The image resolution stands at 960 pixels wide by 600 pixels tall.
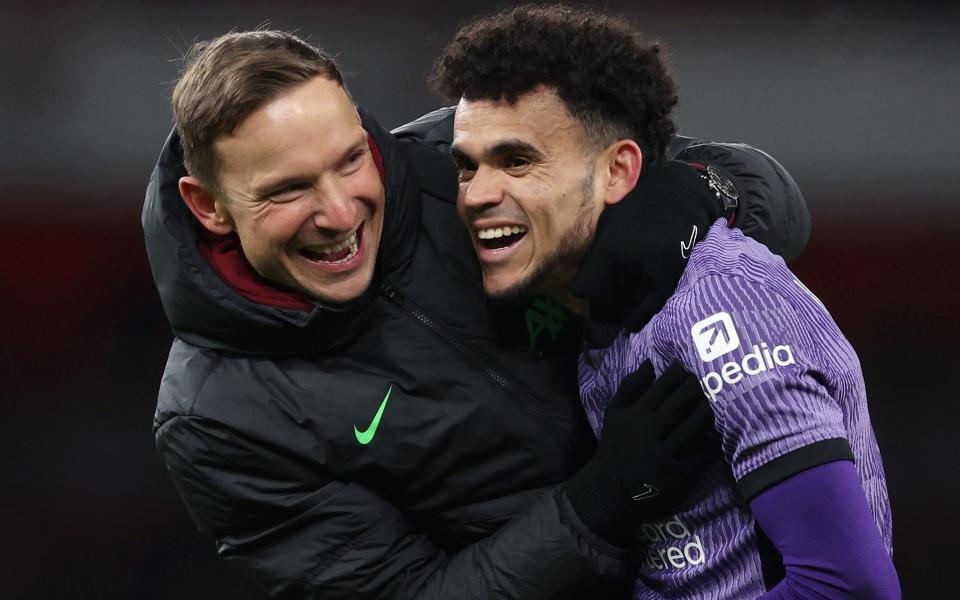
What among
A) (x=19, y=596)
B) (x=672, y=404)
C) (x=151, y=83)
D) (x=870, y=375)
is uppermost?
(x=151, y=83)

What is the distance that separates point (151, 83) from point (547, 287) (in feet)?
5.66

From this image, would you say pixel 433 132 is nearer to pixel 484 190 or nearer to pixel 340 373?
pixel 484 190

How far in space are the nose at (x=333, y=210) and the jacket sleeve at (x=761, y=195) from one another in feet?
1.89

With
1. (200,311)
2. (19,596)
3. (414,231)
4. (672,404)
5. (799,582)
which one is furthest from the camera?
(19,596)

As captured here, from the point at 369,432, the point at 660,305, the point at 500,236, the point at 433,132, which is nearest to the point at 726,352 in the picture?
the point at 660,305

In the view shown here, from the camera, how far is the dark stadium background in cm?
Result: 296

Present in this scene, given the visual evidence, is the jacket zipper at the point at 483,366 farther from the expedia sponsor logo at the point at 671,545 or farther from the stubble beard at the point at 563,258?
the expedia sponsor logo at the point at 671,545

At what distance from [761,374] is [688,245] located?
0.82 feet

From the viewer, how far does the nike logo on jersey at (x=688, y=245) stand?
151 centimetres

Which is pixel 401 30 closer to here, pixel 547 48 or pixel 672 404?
pixel 547 48

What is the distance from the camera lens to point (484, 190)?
1.65 m

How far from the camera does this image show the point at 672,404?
4.74 ft

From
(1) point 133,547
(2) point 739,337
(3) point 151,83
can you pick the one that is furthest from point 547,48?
(1) point 133,547

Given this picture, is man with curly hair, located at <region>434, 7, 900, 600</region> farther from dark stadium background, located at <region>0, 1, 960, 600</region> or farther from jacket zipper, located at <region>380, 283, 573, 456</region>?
dark stadium background, located at <region>0, 1, 960, 600</region>
